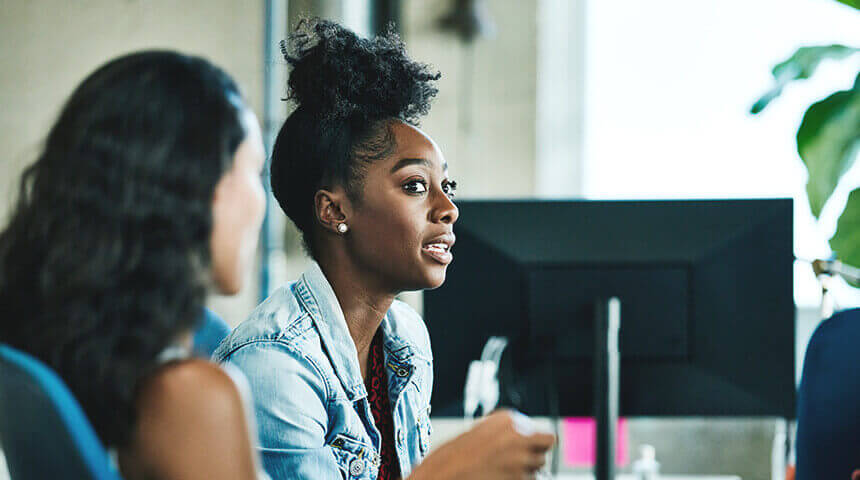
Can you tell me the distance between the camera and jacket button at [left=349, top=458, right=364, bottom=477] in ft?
3.65

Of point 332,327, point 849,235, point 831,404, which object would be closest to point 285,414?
point 332,327

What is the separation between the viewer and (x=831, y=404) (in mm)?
1325

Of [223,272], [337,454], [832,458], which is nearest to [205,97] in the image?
[223,272]

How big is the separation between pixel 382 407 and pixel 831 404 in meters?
0.71

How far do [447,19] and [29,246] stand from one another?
230 centimetres

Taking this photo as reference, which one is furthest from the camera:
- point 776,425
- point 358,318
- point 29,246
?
point 776,425

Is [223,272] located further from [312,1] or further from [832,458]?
[312,1]

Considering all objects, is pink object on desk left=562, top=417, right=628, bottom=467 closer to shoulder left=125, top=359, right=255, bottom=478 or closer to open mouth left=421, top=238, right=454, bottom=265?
open mouth left=421, top=238, right=454, bottom=265

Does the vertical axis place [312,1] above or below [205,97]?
above

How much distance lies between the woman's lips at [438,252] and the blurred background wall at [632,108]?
136cm

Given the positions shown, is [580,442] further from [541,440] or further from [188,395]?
[188,395]

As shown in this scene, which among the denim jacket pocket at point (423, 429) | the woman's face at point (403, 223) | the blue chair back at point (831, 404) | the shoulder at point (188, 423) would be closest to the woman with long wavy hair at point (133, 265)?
the shoulder at point (188, 423)

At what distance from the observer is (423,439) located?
1309 mm

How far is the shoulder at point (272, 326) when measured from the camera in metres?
1.10
